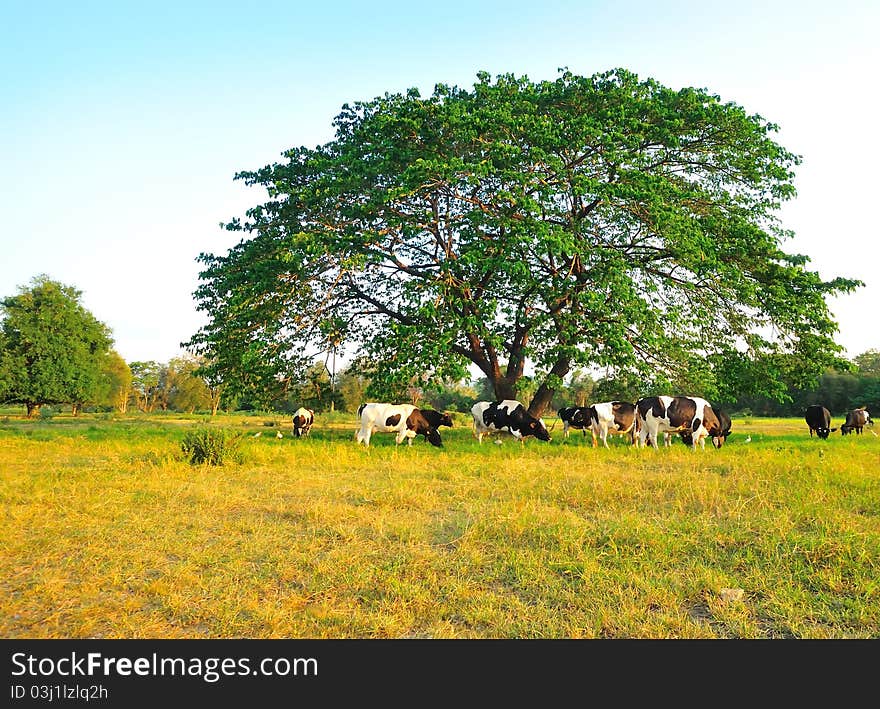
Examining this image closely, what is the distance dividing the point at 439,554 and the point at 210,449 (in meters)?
8.76

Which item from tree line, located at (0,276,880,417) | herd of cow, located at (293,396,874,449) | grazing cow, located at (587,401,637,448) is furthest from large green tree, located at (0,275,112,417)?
grazing cow, located at (587,401,637,448)

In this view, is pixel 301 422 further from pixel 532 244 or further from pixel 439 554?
pixel 439 554

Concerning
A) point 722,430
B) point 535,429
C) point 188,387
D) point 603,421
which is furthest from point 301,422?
point 188,387

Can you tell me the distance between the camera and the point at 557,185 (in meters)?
18.1

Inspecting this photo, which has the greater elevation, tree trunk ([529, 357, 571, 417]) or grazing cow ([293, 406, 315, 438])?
tree trunk ([529, 357, 571, 417])

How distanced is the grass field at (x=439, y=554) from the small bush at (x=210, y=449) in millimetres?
1312

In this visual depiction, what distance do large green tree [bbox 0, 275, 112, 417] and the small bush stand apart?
41.5 meters

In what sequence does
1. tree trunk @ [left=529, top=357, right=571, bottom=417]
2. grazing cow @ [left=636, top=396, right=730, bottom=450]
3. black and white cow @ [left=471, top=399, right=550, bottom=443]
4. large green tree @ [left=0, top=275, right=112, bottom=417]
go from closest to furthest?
grazing cow @ [left=636, top=396, right=730, bottom=450], black and white cow @ [left=471, top=399, right=550, bottom=443], tree trunk @ [left=529, top=357, right=571, bottom=417], large green tree @ [left=0, top=275, right=112, bottom=417]

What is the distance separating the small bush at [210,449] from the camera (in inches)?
521

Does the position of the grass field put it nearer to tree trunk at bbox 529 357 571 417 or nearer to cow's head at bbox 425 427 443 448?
cow's head at bbox 425 427 443 448

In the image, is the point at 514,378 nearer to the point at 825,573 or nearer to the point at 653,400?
the point at 653,400

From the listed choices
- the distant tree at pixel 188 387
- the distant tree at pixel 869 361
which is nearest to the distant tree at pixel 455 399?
the distant tree at pixel 188 387

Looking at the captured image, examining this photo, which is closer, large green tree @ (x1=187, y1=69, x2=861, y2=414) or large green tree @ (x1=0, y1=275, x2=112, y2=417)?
large green tree @ (x1=187, y1=69, x2=861, y2=414)

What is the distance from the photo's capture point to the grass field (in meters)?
4.62
